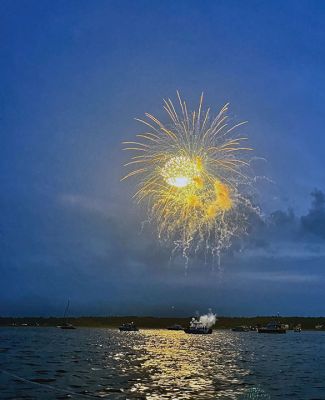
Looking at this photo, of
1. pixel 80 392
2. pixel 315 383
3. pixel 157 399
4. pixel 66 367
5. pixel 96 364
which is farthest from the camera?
pixel 96 364

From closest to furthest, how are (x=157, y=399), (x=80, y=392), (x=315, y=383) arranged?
(x=157, y=399) → (x=80, y=392) → (x=315, y=383)

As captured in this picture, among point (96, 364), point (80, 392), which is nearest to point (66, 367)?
point (96, 364)

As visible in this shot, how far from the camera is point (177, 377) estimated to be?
198ft

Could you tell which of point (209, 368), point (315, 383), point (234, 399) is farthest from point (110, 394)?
point (209, 368)

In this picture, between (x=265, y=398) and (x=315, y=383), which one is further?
(x=315, y=383)

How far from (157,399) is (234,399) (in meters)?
6.94

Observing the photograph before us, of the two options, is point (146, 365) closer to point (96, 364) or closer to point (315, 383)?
point (96, 364)

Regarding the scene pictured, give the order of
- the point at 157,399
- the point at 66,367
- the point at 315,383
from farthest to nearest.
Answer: the point at 66,367 < the point at 315,383 < the point at 157,399

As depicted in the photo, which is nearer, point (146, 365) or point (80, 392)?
point (80, 392)

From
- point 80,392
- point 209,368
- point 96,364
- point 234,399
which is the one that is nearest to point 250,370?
point 209,368

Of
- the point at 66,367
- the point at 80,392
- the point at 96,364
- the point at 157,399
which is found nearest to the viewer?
the point at 157,399

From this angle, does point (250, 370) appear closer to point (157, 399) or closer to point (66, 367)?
point (66, 367)

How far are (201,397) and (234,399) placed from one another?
9.53 feet

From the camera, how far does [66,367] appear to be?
232 feet
